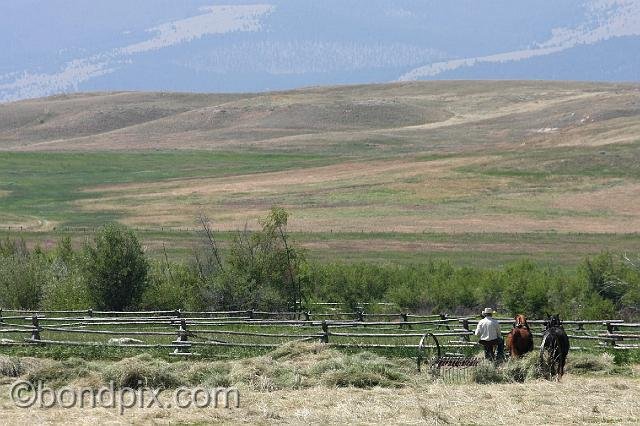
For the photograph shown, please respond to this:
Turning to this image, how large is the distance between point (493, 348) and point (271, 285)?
20406 millimetres

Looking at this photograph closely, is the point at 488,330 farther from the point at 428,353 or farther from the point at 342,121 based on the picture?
the point at 342,121

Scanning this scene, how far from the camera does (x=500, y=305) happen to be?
4291cm

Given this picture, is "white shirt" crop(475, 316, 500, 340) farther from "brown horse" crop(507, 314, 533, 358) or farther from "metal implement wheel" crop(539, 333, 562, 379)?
"metal implement wheel" crop(539, 333, 562, 379)

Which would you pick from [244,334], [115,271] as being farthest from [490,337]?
[115,271]

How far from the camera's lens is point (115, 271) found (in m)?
41.5

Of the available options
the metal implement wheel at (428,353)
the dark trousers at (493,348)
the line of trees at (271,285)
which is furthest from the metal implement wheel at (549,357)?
the line of trees at (271,285)

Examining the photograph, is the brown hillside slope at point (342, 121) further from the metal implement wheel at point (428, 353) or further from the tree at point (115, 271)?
A: the metal implement wheel at point (428, 353)

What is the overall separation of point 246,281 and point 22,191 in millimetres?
63114

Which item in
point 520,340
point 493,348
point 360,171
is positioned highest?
point 520,340

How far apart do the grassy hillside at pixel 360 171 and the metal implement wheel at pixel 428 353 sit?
33.2 m

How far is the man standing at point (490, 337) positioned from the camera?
23.5 m

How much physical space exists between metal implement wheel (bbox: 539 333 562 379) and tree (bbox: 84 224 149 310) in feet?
71.0

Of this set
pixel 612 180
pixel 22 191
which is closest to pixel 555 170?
pixel 612 180

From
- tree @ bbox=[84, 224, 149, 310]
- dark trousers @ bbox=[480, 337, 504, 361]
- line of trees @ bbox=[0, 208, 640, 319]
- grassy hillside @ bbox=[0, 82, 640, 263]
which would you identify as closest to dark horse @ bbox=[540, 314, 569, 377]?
dark trousers @ bbox=[480, 337, 504, 361]
